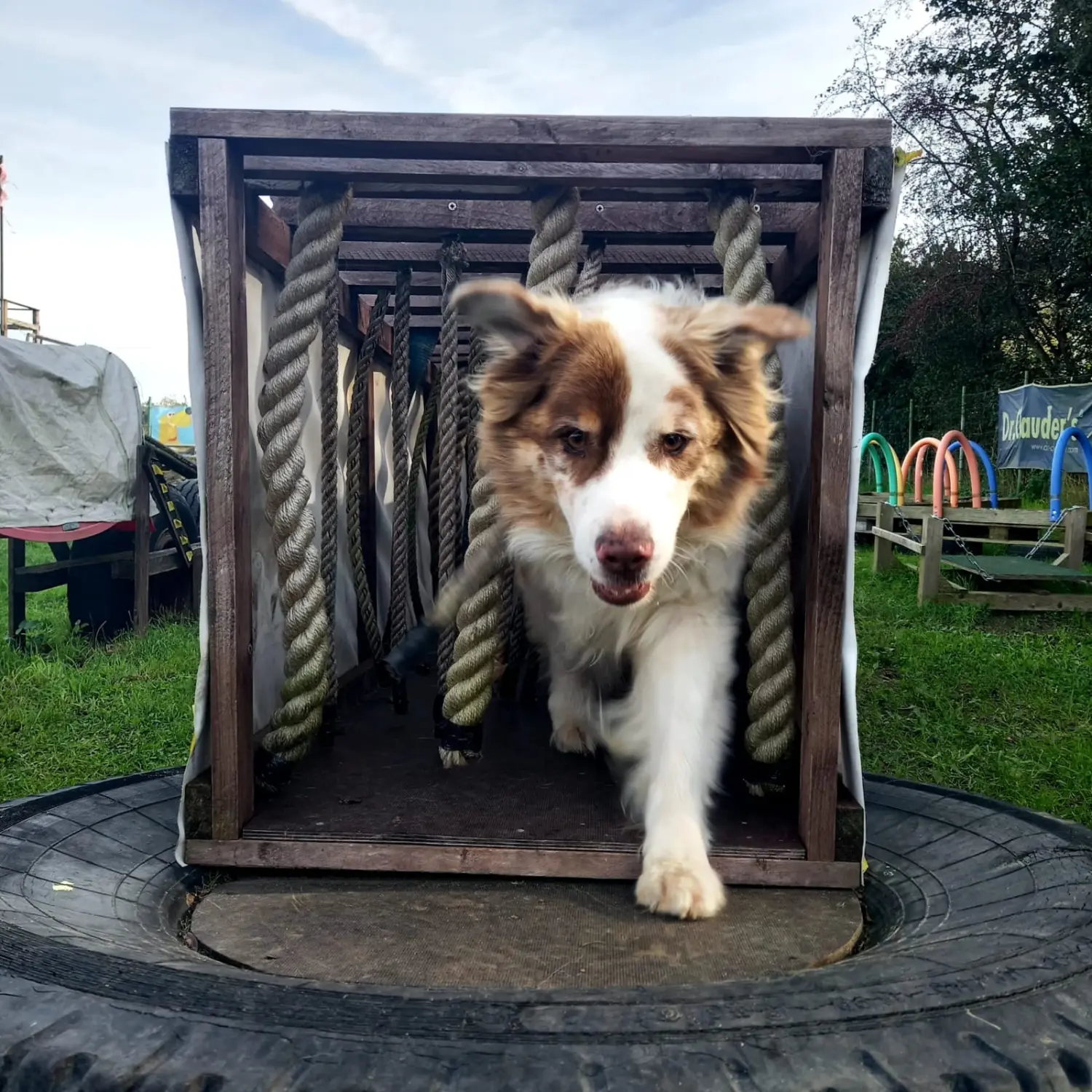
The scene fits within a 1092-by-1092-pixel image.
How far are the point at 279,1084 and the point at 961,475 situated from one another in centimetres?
1468

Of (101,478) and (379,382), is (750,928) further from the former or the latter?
(101,478)

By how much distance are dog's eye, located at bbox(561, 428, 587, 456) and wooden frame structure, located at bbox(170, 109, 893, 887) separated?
507mm

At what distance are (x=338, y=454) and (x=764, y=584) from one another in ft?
5.34

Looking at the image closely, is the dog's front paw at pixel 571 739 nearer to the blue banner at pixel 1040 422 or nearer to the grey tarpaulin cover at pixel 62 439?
the grey tarpaulin cover at pixel 62 439

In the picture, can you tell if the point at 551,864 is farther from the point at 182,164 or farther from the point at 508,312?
the point at 182,164

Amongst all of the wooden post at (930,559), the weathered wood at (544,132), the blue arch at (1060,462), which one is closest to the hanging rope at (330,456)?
the weathered wood at (544,132)

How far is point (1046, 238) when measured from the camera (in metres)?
16.8

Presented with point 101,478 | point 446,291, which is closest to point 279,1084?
point 446,291

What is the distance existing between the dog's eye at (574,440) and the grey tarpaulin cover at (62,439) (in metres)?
5.47

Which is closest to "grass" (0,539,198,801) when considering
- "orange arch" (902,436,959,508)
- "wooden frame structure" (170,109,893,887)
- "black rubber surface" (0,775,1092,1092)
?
"wooden frame structure" (170,109,893,887)

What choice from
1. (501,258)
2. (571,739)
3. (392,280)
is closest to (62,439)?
(392,280)

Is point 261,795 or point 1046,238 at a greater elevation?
point 1046,238

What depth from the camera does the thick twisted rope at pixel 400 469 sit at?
10.2 ft

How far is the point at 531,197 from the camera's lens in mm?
2248
